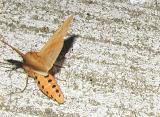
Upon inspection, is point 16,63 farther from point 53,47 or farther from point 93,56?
point 93,56

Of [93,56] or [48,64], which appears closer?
[48,64]

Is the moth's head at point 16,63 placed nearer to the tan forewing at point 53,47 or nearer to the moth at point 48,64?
the moth at point 48,64

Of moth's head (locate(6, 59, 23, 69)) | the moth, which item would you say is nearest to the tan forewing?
the moth

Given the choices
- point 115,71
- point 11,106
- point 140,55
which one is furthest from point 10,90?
point 140,55

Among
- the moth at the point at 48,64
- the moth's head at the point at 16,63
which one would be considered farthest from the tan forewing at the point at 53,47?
the moth's head at the point at 16,63

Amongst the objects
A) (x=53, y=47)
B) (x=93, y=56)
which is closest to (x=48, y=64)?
(x=53, y=47)

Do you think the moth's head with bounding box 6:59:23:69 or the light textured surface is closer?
the light textured surface

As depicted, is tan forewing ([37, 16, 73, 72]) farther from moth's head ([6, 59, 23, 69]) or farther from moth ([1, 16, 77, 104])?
moth's head ([6, 59, 23, 69])
